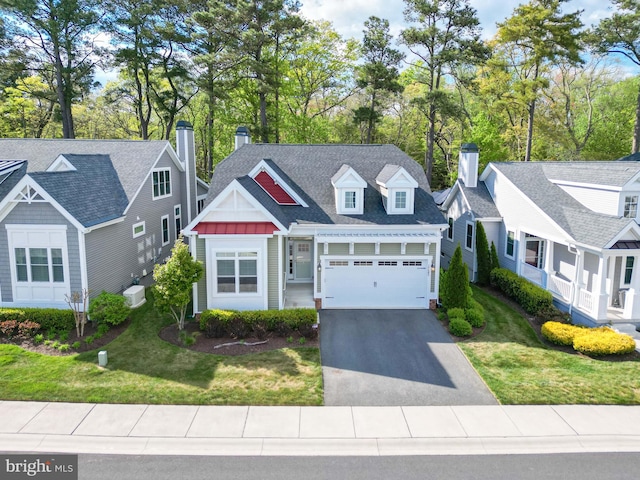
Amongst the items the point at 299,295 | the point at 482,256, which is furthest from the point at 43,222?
the point at 482,256

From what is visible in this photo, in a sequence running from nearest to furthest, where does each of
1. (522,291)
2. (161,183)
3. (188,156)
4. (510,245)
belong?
(522,291), (510,245), (161,183), (188,156)

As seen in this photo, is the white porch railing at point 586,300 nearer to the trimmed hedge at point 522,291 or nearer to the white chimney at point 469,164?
the trimmed hedge at point 522,291

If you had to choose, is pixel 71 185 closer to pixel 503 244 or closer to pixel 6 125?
pixel 503 244

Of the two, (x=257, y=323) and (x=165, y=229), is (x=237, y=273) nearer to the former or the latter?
(x=257, y=323)

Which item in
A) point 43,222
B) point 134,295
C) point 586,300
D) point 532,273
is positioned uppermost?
point 43,222

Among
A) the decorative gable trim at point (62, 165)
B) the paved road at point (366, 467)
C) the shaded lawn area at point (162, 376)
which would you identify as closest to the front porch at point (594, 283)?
the paved road at point (366, 467)

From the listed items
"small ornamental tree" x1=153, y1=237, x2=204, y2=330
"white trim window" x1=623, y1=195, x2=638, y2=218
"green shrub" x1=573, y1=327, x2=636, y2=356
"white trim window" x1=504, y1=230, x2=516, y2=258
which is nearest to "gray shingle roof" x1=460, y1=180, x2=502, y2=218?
"white trim window" x1=504, y1=230, x2=516, y2=258

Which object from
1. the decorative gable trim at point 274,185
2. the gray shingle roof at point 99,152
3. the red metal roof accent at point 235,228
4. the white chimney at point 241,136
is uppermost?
the white chimney at point 241,136
